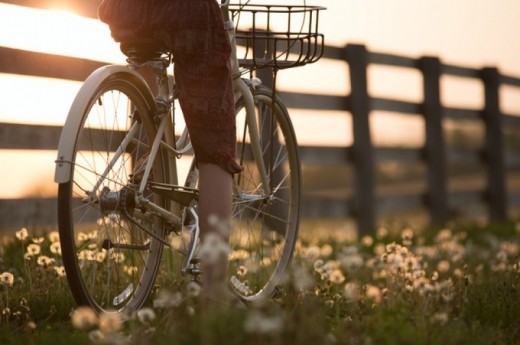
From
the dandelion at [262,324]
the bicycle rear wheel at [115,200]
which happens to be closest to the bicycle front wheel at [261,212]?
the bicycle rear wheel at [115,200]

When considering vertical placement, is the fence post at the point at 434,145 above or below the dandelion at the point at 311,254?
above

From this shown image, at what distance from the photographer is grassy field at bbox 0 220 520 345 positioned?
2.09 metres

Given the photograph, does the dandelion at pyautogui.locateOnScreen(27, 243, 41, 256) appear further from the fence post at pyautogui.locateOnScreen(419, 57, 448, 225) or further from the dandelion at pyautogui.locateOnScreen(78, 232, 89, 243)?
the fence post at pyautogui.locateOnScreen(419, 57, 448, 225)

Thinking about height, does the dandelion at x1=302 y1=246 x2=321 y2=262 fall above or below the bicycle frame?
below

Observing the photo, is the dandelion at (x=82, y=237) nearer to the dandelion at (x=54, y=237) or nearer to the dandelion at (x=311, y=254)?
the dandelion at (x=54, y=237)

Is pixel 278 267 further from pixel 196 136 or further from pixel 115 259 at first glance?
pixel 196 136

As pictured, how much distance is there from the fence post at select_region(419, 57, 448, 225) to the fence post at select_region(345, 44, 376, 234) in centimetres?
158

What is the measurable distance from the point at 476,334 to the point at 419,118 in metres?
8.15

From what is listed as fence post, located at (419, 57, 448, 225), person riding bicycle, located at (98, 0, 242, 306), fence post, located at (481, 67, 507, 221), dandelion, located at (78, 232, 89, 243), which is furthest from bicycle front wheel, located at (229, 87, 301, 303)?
fence post, located at (481, 67, 507, 221)

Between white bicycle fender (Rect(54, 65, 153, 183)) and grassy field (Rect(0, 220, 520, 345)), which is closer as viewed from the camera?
grassy field (Rect(0, 220, 520, 345))

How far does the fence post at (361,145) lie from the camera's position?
376 inches

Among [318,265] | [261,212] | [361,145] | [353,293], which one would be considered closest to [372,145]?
[361,145]

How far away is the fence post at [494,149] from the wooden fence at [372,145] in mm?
12

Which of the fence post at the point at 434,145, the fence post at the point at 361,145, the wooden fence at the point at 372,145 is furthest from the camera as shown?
the fence post at the point at 434,145
